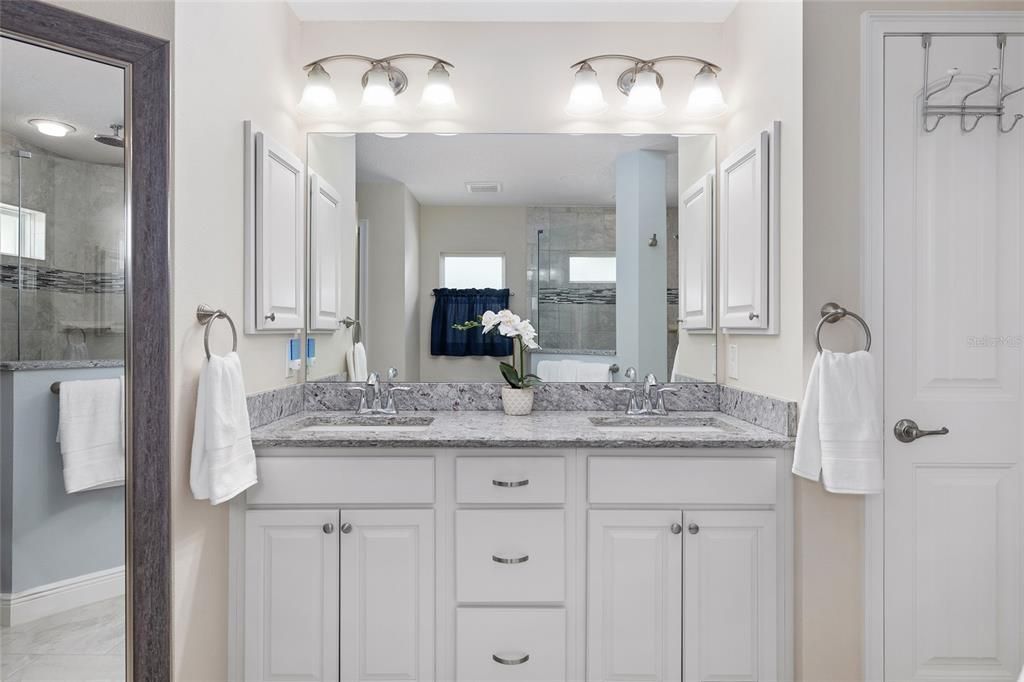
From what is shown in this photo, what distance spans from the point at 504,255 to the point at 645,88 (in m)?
0.85

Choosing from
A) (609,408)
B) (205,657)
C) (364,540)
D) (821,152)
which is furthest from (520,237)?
(205,657)

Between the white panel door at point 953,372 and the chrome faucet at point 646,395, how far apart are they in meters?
0.80

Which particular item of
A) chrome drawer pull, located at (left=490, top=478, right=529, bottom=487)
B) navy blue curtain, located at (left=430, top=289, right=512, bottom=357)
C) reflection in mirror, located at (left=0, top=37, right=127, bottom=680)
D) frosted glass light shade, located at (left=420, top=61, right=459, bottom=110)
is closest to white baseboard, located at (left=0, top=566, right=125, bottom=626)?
reflection in mirror, located at (left=0, top=37, right=127, bottom=680)

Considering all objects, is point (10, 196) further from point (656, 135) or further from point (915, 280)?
point (915, 280)

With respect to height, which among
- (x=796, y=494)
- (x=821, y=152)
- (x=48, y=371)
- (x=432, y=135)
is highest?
(x=432, y=135)

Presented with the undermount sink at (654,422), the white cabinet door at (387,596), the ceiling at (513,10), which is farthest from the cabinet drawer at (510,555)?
the ceiling at (513,10)

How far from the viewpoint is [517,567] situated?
5.85ft

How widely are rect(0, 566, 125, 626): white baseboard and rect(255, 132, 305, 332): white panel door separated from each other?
0.81 m

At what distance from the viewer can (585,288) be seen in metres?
2.41

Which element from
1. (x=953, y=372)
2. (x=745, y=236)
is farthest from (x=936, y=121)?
(x=953, y=372)

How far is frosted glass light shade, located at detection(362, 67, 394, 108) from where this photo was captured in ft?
7.47

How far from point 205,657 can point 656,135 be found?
2403mm

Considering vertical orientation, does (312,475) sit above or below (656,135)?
below

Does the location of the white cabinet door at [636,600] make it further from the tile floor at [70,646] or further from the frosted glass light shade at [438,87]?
the frosted glass light shade at [438,87]
